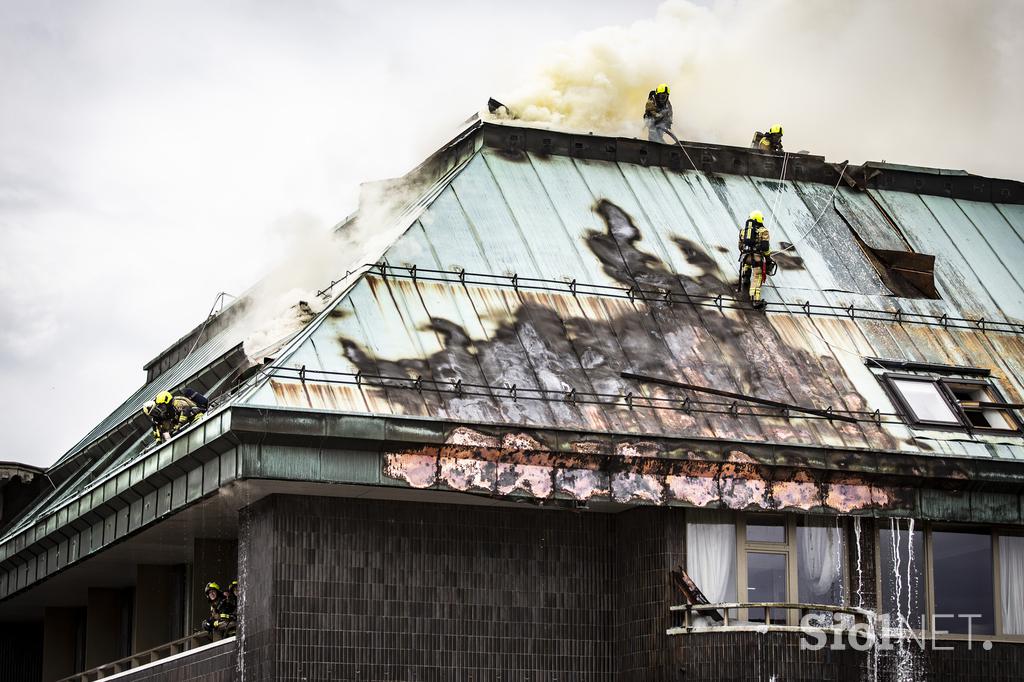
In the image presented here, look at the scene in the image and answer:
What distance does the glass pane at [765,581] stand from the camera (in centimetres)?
2712

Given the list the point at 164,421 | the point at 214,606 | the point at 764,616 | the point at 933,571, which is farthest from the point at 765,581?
the point at 164,421

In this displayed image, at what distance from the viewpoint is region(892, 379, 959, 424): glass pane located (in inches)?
1161

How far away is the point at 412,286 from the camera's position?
1139 inches

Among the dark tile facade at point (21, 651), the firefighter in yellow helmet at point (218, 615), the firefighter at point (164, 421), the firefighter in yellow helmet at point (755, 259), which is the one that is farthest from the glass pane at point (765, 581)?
the dark tile facade at point (21, 651)

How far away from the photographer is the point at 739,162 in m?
35.7

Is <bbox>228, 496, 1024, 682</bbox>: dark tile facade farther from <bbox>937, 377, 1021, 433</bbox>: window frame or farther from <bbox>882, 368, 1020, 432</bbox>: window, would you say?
<bbox>937, 377, 1021, 433</bbox>: window frame

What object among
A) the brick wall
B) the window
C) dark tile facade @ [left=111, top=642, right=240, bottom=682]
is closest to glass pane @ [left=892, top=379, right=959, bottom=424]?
the window

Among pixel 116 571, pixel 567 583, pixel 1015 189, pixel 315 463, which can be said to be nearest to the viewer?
pixel 315 463

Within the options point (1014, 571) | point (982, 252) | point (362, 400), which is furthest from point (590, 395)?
point (982, 252)

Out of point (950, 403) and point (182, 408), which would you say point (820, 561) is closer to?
point (950, 403)

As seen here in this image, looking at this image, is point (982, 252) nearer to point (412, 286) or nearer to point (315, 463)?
point (412, 286)

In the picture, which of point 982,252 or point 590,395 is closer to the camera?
point 590,395

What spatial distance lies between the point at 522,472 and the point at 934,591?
741 cm

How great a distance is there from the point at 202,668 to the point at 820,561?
1030 centimetres
